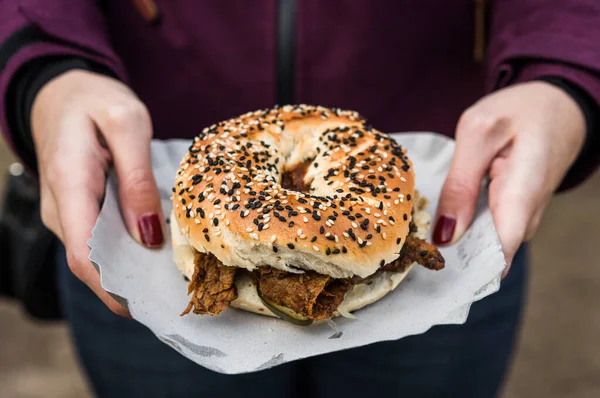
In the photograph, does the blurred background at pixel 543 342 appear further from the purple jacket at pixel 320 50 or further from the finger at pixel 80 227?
the finger at pixel 80 227

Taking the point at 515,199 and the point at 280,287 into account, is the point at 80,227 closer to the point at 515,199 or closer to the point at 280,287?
the point at 280,287

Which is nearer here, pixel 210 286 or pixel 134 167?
pixel 210 286

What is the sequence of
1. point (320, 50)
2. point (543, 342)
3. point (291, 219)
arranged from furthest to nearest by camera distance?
point (543, 342), point (320, 50), point (291, 219)

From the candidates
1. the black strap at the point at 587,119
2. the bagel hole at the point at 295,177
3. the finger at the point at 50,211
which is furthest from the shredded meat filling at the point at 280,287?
the black strap at the point at 587,119

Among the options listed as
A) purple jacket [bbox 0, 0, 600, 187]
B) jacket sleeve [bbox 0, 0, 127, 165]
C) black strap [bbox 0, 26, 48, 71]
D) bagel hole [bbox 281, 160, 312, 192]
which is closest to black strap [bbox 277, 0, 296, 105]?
purple jacket [bbox 0, 0, 600, 187]

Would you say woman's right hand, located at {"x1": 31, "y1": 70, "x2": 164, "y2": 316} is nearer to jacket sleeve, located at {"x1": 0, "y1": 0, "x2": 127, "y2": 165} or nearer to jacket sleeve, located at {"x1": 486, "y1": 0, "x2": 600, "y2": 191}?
jacket sleeve, located at {"x1": 0, "y1": 0, "x2": 127, "y2": 165}

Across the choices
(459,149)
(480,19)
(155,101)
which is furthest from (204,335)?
(480,19)

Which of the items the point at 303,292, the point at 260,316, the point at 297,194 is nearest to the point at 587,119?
the point at 297,194
